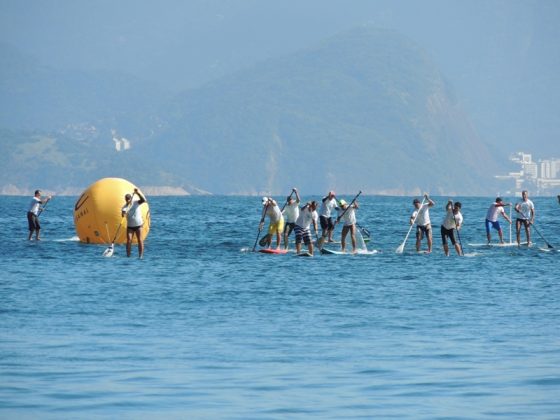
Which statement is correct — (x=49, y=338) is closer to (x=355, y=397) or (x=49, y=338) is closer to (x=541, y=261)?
(x=355, y=397)

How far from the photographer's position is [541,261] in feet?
124

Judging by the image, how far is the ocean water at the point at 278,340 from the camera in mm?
14461

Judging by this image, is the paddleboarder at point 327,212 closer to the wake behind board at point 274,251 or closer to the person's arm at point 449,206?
the wake behind board at point 274,251

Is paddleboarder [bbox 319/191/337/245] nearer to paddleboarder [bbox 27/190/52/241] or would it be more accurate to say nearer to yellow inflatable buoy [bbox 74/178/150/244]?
yellow inflatable buoy [bbox 74/178/150/244]

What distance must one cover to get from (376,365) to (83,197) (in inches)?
980

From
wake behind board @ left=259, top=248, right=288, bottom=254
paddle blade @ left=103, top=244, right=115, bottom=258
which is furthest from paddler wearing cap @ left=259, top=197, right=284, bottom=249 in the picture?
paddle blade @ left=103, top=244, right=115, bottom=258

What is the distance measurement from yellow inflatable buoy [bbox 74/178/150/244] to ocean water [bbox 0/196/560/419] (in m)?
3.60

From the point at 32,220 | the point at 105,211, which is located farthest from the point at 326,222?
the point at 32,220

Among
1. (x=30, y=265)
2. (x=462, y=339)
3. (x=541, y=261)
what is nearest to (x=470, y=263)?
(x=541, y=261)

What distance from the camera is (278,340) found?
63.8ft

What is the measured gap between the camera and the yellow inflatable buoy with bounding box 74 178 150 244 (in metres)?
39.1

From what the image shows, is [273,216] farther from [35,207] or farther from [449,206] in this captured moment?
[35,207]

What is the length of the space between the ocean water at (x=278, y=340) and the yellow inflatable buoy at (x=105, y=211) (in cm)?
360

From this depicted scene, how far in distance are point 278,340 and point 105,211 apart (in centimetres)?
2051
